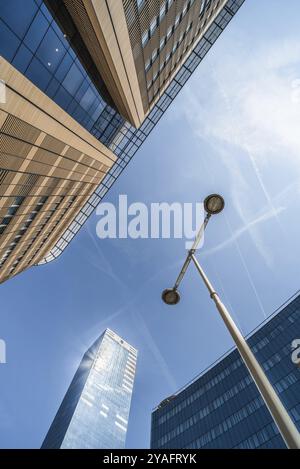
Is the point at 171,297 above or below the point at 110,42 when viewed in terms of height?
below

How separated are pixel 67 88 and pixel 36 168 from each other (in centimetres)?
588

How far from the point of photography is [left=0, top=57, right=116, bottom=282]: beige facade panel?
12.8 metres

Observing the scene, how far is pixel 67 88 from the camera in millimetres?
18203

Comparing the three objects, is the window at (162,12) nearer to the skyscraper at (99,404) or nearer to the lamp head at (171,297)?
the lamp head at (171,297)

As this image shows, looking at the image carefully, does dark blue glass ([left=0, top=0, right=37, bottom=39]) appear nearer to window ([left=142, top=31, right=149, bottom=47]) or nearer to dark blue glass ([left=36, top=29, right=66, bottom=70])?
dark blue glass ([left=36, top=29, right=66, bottom=70])

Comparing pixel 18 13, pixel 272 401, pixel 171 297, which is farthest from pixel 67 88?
pixel 272 401

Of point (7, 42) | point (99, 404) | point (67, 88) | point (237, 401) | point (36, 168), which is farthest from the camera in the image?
point (99, 404)

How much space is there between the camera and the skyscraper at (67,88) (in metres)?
13.0

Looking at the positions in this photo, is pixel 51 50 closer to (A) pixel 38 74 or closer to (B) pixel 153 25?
(A) pixel 38 74

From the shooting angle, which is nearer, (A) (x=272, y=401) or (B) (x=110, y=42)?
(A) (x=272, y=401)

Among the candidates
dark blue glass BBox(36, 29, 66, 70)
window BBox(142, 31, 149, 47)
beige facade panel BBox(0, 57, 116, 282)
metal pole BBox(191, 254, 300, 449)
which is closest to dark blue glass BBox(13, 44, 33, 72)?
dark blue glass BBox(36, 29, 66, 70)

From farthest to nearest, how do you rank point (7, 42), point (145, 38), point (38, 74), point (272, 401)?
point (145, 38), point (38, 74), point (7, 42), point (272, 401)

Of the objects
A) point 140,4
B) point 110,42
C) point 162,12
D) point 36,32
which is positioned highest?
point 162,12

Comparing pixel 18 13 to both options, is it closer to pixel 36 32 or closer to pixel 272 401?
pixel 36 32
